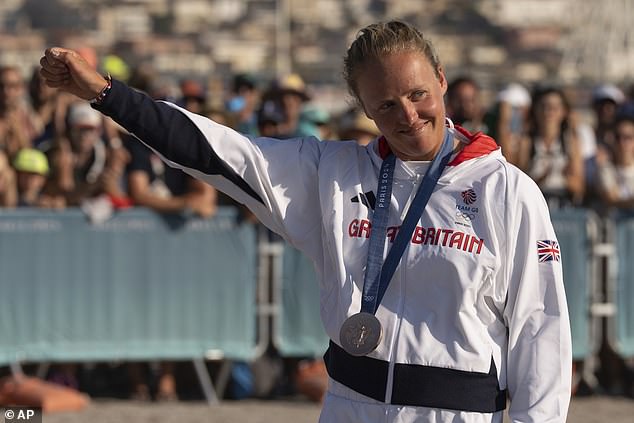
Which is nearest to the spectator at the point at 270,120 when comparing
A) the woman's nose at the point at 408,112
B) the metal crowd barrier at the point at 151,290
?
the metal crowd barrier at the point at 151,290

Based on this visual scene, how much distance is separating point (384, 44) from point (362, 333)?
0.78m

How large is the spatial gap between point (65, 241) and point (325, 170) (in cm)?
567

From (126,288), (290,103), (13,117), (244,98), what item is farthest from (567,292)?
(13,117)

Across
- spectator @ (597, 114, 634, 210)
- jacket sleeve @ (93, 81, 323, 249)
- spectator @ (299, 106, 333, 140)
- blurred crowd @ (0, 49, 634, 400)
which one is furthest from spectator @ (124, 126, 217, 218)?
jacket sleeve @ (93, 81, 323, 249)

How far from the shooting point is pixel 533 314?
395 cm

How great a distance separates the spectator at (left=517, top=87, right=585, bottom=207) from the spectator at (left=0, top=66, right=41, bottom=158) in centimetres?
366

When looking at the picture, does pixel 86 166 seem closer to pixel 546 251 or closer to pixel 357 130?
pixel 357 130

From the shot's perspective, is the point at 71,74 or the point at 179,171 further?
the point at 179,171

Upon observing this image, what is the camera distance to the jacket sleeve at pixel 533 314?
392 centimetres

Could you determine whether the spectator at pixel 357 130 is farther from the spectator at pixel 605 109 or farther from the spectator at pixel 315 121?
the spectator at pixel 605 109

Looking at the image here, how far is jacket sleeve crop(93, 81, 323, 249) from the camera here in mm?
4164

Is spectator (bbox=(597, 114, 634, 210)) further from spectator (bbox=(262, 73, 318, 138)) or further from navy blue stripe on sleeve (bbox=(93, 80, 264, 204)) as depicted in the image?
navy blue stripe on sleeve (bbox=(93, 80, 264, 204))

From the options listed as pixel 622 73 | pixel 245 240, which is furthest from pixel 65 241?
pixel 622 73

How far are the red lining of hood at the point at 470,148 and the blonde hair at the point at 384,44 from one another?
0.18 meters
